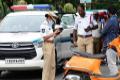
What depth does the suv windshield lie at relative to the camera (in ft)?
43.1

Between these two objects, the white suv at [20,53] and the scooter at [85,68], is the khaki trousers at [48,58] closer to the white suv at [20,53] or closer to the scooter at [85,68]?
the white suv at [20,53]

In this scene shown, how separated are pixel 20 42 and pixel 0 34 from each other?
3.30ft

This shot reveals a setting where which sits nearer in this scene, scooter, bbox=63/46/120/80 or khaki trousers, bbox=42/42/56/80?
scooter, bbox=63/46/120/80

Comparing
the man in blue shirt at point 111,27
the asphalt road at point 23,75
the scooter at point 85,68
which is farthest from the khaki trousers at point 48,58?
the scooter at point 85,68

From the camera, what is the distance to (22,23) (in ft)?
44.0

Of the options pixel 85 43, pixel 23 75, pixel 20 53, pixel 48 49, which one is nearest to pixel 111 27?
pixel 48 49

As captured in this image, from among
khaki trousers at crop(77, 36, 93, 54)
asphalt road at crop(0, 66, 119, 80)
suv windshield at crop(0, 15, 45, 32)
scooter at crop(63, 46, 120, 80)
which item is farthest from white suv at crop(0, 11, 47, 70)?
scooter at crop(63, 46, 120, 80)

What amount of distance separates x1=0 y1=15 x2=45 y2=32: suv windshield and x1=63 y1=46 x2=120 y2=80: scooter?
5199mm

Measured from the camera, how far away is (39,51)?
472 inches

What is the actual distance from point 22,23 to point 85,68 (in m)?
6.01

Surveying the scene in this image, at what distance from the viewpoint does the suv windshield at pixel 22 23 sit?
43.1 ft

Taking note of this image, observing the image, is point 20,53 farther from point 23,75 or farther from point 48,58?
point 48,58

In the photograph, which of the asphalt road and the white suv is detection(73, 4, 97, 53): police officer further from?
the asphalt road

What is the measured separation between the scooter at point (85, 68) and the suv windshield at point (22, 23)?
205 inches
